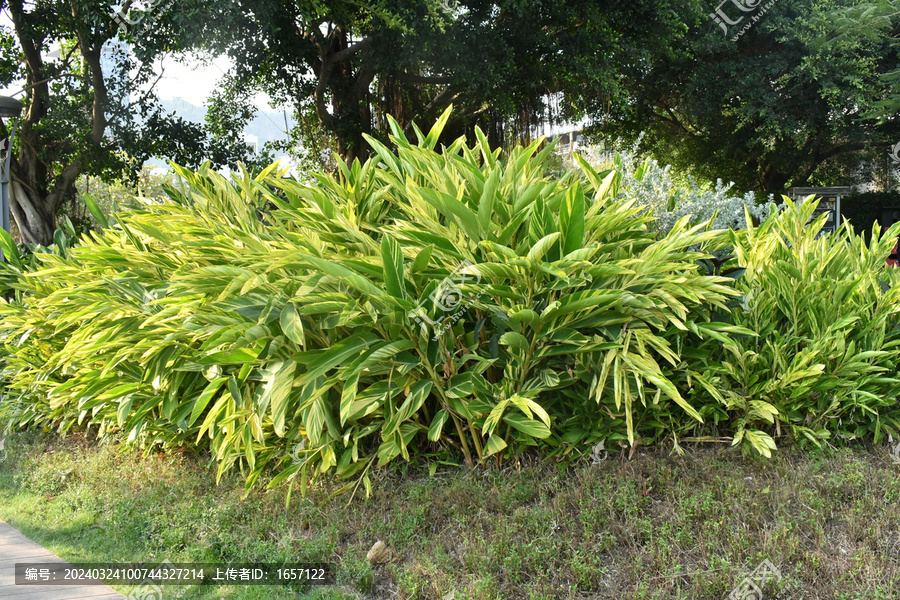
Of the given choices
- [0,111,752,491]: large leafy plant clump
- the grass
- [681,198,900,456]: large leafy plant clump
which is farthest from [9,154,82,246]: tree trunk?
[681,198,900,456]: large leafy plant clump

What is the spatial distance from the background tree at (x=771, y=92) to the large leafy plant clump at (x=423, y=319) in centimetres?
1033

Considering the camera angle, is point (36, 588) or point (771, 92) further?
point (771, 92)

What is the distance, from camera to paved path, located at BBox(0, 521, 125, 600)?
3115mm

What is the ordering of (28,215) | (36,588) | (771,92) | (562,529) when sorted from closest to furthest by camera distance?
(562,529) → (36,588) → (28,215) → (771,92)

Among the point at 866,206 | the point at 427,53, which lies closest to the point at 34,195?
the point at 427,53

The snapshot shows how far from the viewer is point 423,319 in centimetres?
303

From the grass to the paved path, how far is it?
0.08 metres

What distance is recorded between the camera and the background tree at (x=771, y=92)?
588 inches

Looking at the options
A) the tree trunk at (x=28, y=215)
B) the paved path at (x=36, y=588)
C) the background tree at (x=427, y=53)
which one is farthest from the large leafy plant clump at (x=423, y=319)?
the tree trunk at (x=28, y=215)

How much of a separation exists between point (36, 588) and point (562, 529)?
2.53 metres

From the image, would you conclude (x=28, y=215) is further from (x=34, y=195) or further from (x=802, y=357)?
(x=802, y=357)

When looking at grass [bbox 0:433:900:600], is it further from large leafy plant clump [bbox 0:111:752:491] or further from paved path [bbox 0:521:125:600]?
large leafy plant clump [bbox 0:111:752:491]

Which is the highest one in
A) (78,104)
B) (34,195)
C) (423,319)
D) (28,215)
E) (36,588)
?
(78,104)

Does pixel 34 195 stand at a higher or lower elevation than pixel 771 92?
lower
